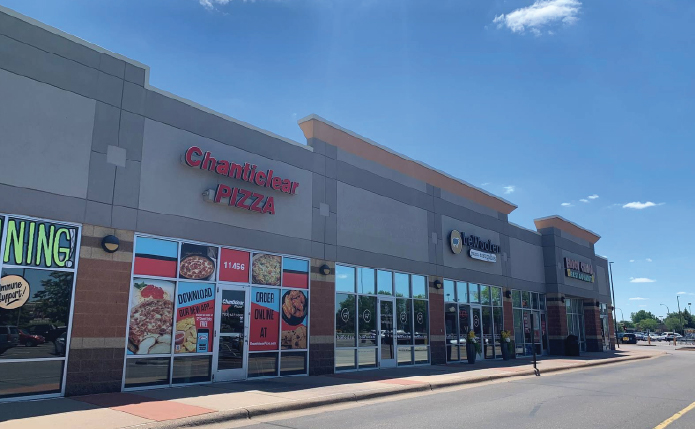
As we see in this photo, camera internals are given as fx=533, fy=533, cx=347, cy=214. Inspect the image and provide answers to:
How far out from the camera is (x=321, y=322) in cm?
1738

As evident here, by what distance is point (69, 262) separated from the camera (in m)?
11.6

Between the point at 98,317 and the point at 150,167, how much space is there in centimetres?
385

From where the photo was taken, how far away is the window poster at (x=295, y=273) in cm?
1656

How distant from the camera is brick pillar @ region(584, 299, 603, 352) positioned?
36875 millimetres

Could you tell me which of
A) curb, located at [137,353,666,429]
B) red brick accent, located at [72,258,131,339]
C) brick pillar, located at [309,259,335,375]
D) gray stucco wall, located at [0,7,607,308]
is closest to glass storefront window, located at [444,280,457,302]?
gray stucco wall, located at [0,7,607,308]

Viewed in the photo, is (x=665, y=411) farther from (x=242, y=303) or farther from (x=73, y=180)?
(x=73, y=180)

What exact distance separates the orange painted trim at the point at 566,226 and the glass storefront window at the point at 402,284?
16268 mm

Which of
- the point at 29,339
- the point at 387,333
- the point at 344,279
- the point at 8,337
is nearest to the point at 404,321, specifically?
the point at 387,333

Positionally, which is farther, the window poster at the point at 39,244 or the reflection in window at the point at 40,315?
the window poster at the point at 39,244

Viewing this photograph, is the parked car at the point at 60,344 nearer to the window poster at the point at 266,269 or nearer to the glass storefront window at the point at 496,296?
the window poster at the point at 266,269

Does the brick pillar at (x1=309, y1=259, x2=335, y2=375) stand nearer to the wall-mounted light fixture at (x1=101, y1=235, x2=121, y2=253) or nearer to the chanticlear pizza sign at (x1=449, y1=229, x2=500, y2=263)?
the wall-mounted light fixture at (x1=101, y1=235, x2=121, y2=253)

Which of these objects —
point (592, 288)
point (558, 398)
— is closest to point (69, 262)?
point (558, 398)

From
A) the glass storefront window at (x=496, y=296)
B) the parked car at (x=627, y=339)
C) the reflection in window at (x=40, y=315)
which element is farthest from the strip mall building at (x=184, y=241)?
the parked car at (x=627, y=339)

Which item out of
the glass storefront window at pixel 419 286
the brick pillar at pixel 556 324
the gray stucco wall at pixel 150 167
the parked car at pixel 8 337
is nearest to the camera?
the parked car at pixel 8 337
